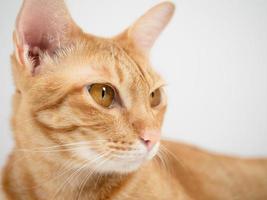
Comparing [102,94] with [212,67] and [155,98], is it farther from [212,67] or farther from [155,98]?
[212,67]

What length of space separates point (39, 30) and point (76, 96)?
8.3 inches

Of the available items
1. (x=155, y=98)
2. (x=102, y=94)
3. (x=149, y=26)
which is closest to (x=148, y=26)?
(x=149, y=26)

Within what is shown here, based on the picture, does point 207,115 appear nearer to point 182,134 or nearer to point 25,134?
point 182,134

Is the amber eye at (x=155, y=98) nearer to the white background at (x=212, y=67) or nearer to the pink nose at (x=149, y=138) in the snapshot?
the pink nose at (x=149, y=138)

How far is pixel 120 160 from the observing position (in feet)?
2.91

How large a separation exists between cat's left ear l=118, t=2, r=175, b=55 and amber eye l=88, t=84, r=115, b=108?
290 millimetres

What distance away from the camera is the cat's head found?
34.8 inches

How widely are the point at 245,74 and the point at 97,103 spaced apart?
0.89 metres

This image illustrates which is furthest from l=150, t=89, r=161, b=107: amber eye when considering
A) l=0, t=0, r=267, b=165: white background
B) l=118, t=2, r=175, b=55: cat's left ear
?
l=0, t=0, r=267, b=165: white background

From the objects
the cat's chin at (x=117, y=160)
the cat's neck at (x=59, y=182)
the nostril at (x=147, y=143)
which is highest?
the nostril at (x=147, y=143)

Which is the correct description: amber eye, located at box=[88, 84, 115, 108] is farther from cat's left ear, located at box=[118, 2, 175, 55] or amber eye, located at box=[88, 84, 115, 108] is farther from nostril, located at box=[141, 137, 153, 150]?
cat's left ear, located at box=[118, 2, 175, 55]

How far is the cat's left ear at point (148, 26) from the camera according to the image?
45.9 inches

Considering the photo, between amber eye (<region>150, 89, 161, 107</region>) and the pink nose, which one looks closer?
the pink nose

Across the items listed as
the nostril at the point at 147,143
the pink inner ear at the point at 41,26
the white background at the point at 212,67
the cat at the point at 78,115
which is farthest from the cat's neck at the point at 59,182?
the white background at the point at 212,67
